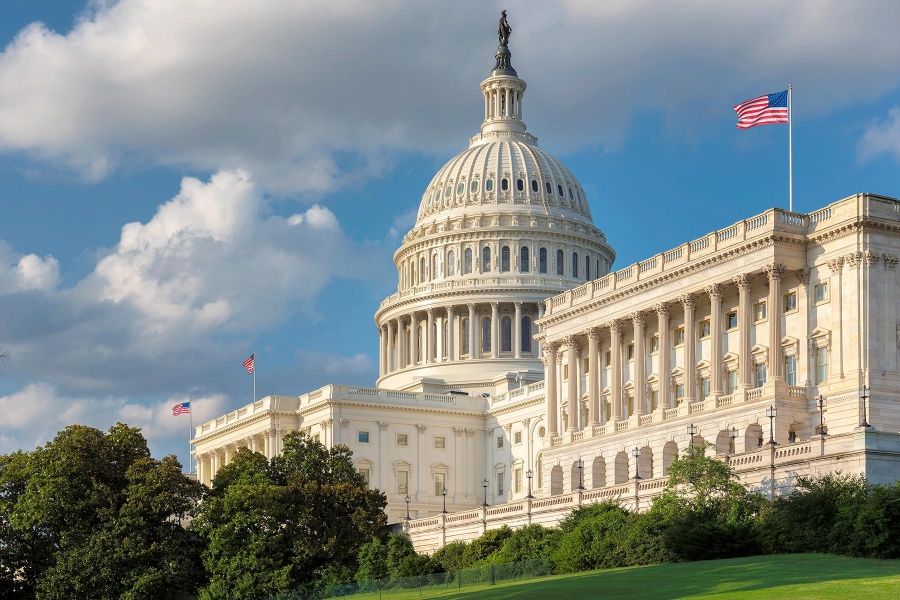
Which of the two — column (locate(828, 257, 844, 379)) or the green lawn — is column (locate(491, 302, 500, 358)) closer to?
column (locate(828, 257, 844, 379))

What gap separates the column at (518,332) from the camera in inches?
6122

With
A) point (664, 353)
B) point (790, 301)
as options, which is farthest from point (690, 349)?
point (790, 301)

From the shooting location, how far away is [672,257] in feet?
321

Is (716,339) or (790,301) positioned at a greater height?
(790,301)

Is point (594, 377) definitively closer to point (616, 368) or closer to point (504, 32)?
point (616, 368)

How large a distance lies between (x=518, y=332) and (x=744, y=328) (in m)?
66.8

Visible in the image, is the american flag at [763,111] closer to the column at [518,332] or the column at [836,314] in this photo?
the column at [836,314]

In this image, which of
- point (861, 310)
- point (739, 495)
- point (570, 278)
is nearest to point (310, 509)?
point (739, 495)

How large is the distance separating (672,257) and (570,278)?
211ft

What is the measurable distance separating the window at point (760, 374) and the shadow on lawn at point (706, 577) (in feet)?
96.9

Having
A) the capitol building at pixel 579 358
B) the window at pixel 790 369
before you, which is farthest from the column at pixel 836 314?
the window at pixel 790 369

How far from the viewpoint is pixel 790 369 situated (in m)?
88.2

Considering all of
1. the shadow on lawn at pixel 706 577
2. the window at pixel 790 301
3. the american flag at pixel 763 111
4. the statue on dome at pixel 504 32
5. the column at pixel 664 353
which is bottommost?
the shadow on lawn at pixel 706 577

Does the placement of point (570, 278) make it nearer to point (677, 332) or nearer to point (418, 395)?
point (418, 395)
